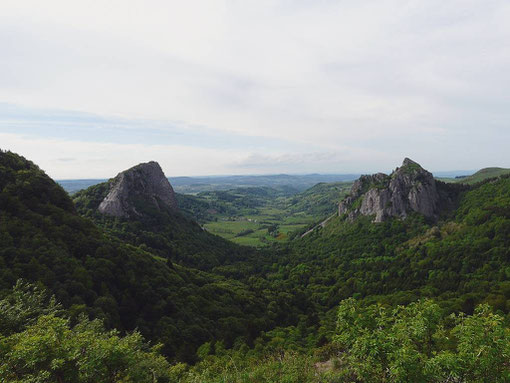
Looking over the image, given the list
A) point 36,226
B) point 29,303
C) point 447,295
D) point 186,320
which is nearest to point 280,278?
point 447,295

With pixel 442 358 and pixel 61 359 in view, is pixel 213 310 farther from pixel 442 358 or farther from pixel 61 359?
pixel 442 358

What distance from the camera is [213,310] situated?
86.3m

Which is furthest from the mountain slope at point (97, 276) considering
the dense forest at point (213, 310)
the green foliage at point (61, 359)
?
the green foliage at point (61, 359)

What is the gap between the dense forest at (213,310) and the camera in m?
23.5

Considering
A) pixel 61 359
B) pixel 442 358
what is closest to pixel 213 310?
pixel 61 359

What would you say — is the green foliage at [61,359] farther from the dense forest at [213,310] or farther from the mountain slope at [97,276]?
the mountain slope at [97,276]

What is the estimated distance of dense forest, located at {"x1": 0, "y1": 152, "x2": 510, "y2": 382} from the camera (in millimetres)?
23453

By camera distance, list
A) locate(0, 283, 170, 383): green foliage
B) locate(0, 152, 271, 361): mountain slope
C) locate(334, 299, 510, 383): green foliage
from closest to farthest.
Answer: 1. locate(334, 299, 510, 383): green foliage
2. locate(0, 283, 170, 383): green foliage
3. locate(0, 152, 271, 361): mountain slope

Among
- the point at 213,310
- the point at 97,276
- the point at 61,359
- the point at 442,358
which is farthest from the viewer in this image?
the point at 213,310

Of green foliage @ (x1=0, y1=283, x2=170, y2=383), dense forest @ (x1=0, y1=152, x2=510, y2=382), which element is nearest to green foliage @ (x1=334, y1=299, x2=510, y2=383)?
dense forest @ (x1=0, y1=152, x2=510, y2=382)

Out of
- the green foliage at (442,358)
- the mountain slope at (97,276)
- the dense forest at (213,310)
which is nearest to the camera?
the green foliage at (442,358)

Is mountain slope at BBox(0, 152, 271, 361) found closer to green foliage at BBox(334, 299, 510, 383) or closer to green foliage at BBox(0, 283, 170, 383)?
green foliage at BBox(0, 283, 170, 383)

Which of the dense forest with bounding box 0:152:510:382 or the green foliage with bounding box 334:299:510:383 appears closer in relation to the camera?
the green foliage with bounding box 334:299:510:383

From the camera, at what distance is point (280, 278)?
194750 millimetres
